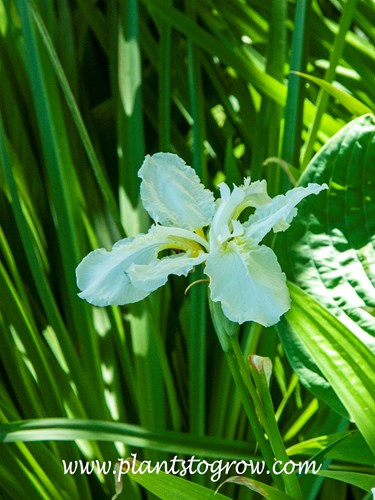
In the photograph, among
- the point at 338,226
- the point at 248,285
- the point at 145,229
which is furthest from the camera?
the point at 145,229

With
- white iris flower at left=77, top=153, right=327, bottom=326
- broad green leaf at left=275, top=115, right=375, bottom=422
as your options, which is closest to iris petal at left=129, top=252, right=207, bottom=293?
white iris flower at left=77, top=153, right=327, bottom=326

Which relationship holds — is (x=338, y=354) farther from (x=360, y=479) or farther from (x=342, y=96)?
(x=342, y=96)

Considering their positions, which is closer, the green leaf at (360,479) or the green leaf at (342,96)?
the green leaf at (360,479)

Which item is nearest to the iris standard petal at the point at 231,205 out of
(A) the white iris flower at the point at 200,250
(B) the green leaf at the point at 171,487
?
(A) the white iris flower at the point at 200,250

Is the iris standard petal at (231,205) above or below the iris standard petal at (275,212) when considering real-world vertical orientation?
above

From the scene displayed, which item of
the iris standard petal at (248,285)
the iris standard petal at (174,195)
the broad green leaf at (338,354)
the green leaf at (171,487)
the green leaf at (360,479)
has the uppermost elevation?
the iris standard petal at (174,195)

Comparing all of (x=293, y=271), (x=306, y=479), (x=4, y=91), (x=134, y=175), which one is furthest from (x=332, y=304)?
(x=4, y=91)

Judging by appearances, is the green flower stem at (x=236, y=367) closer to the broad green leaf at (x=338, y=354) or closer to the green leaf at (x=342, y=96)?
the broad green leaf at (x=338, y=354)

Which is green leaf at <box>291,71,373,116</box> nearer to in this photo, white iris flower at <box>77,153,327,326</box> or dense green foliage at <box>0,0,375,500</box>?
dense green foliage at <box>0,0,375,500</box>

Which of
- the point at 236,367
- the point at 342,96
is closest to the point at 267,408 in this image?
the point at 236,367
